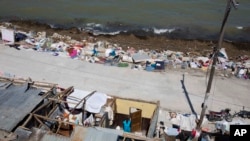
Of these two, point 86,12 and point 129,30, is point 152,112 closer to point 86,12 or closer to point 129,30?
point 129,30

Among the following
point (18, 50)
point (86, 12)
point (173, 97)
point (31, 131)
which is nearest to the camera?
point (31, 131)

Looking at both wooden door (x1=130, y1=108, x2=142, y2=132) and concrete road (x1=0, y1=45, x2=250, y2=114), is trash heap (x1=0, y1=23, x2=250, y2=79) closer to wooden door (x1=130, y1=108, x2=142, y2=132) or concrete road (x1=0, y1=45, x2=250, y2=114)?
concrete road (x1=0, y1=45, x2=250, y2=114)

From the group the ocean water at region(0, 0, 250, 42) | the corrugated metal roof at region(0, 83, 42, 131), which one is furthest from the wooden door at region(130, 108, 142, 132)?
the ocean water at region(0, 0, 250, 42)

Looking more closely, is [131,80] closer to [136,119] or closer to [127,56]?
[127,56]

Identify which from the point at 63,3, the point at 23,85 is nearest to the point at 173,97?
the point at 23,85

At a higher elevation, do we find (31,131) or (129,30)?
(129,30)

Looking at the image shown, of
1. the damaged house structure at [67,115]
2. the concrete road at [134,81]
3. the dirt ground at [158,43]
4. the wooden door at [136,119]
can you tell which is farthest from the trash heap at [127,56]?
the wooden door at [136,119]

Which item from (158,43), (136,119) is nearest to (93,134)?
(136,119)
